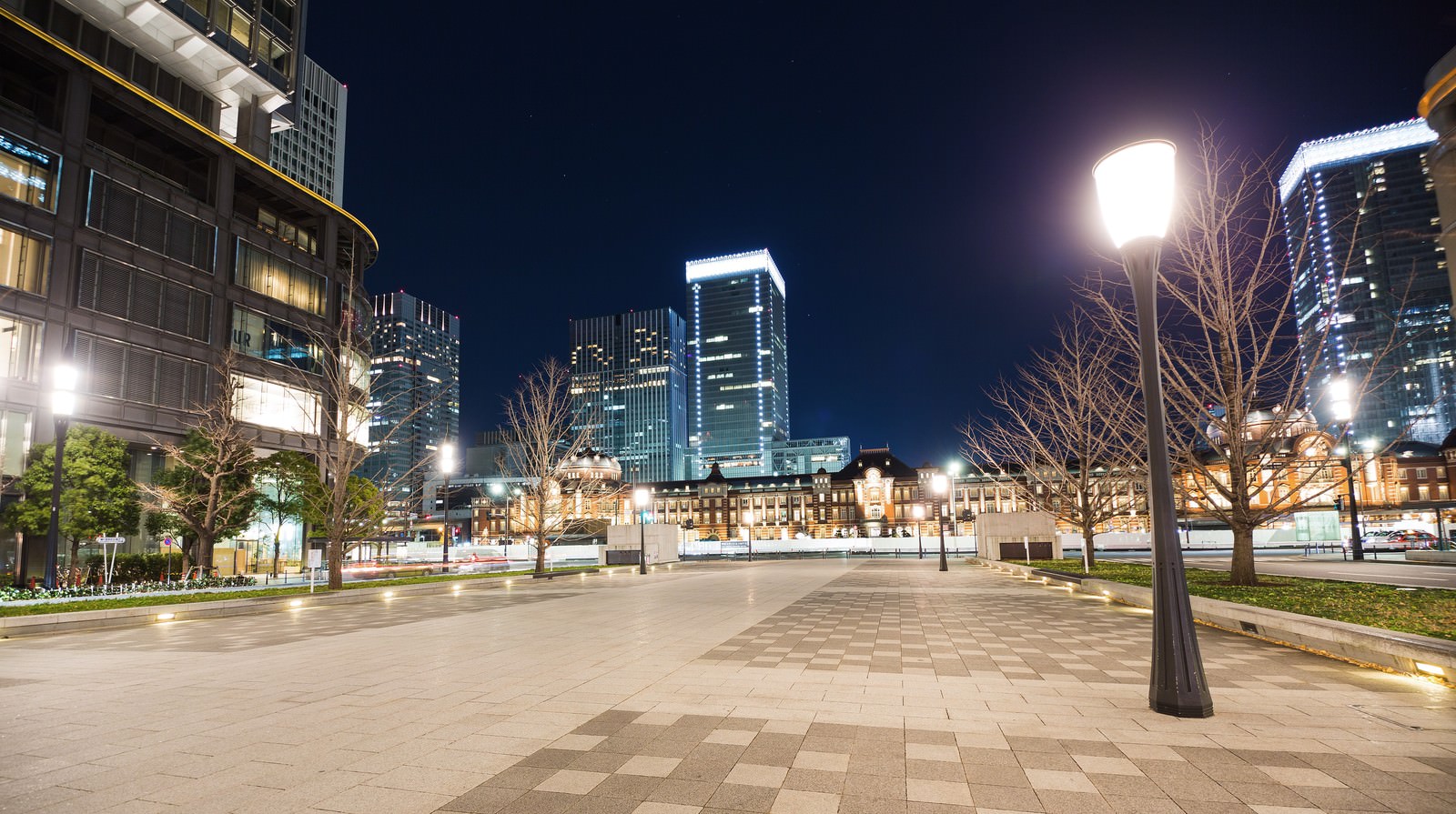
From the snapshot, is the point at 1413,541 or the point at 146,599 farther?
the point at 1413,541

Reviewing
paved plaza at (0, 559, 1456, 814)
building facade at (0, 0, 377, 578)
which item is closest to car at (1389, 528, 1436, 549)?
paved plaza at (0, 559, 1456, 814)

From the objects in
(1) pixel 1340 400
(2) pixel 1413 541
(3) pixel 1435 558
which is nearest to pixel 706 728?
(1) pixel 1340 400

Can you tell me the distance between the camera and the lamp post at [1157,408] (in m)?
6.90

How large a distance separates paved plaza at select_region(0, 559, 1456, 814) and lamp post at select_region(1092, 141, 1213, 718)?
39 centimetres

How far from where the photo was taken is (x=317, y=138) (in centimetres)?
12031

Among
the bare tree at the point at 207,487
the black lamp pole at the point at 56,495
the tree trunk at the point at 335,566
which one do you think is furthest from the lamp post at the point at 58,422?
the tree trunk at the point at 335,566

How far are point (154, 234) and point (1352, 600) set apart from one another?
48.1m

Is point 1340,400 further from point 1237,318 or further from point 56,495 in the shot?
point 56,495

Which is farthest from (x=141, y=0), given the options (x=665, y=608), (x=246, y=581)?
(x=665, y=608)

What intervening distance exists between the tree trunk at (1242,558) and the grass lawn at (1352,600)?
12.2 inches

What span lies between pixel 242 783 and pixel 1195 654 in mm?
8443

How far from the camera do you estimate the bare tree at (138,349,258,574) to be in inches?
1059

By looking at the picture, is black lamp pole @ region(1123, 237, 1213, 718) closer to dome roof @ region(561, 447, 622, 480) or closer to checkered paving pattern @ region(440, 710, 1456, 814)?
checkered paving pattern @ region(440, 710, 1456, 814)

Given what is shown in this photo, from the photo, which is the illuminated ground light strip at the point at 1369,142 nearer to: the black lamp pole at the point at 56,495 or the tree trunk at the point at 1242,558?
the tree trunk at the point at 1242,558
